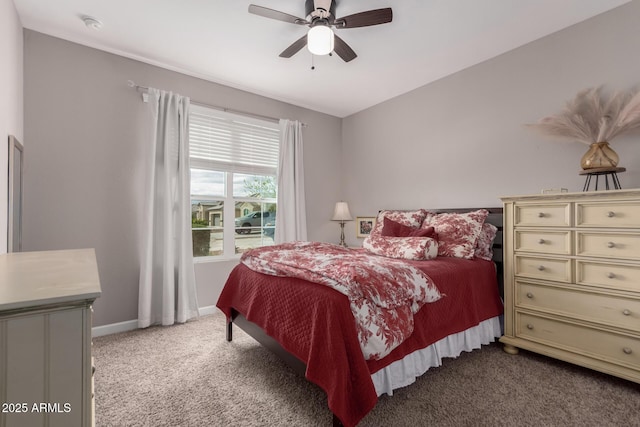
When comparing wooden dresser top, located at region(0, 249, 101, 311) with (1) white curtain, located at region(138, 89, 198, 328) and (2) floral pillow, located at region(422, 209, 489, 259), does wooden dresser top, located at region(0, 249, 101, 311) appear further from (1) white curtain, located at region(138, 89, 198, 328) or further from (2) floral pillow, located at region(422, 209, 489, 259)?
(2) floral pillow, located at region(422, 209, 489, 259)

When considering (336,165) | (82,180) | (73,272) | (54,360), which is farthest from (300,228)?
(54,360)

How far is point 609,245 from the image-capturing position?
6.50 ft

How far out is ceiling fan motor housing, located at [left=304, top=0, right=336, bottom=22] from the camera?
2080 mm

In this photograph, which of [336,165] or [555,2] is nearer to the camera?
[555,2]

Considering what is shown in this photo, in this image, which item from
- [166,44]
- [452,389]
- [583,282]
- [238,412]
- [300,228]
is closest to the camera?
[238,412]

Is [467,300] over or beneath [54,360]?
beneath

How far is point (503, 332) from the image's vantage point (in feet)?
8.55

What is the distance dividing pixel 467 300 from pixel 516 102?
1.95 m

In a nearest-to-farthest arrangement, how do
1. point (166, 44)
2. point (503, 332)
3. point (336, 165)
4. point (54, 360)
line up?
point (54, 360) < point (503, 332) < point (166, 44) < point (336, 165)

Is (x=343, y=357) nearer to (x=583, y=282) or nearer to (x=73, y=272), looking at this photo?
(x=73, y=272)

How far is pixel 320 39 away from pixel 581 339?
9.07 ft

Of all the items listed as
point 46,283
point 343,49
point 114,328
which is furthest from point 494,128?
point 114,328

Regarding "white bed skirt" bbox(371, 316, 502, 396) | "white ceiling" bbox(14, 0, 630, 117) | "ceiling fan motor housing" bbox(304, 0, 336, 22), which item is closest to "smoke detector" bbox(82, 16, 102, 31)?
"white ceiling" bbox(14, 0, 630, 117)

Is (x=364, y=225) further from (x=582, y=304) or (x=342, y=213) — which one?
(x=582, y=304)
